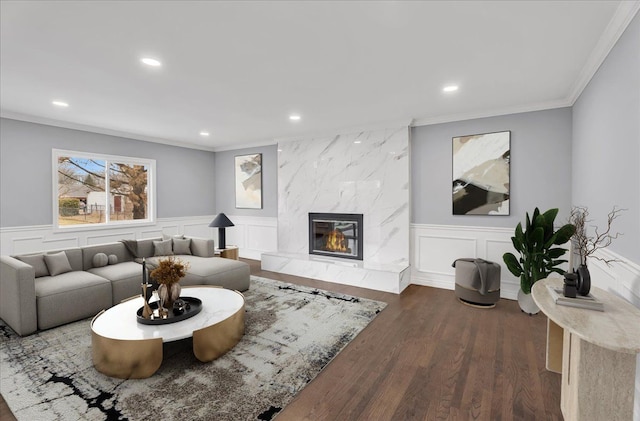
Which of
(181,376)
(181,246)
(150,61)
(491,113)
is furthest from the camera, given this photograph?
(181,246)

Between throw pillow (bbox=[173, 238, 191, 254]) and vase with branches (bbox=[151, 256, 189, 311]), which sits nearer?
vase with branches (bbox=[151, 256, 189, 311])

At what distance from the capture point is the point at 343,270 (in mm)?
4840

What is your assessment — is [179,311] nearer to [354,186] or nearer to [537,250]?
[354,186]

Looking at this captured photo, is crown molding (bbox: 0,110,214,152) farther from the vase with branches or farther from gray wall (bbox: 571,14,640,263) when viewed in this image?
gray wall (bbox: 571,14,640,263)

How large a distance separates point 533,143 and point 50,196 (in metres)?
7.11

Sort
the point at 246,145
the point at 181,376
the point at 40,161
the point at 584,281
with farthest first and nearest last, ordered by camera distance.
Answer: the point at 246,145 → the point at 40,161 → the point at 181,376 → the point at 584,281

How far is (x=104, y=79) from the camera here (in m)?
3.09

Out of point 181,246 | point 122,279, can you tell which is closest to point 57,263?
point 122,279

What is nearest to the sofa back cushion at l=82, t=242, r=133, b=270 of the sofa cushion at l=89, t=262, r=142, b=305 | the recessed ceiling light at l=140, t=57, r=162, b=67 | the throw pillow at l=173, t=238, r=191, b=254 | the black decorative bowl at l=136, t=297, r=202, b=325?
the sofa cushion at l=89, t=262, r=142, b=305

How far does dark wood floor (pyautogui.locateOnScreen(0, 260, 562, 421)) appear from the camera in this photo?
197cm

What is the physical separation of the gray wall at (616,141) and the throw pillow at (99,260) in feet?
17.6

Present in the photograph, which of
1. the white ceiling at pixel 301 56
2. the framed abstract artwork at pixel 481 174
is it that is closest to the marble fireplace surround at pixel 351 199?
the framed abstract artwork at pixel 481 174

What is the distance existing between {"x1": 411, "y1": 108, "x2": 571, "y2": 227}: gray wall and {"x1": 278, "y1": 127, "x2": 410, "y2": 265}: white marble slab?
33 cm

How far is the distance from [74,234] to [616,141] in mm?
6894
